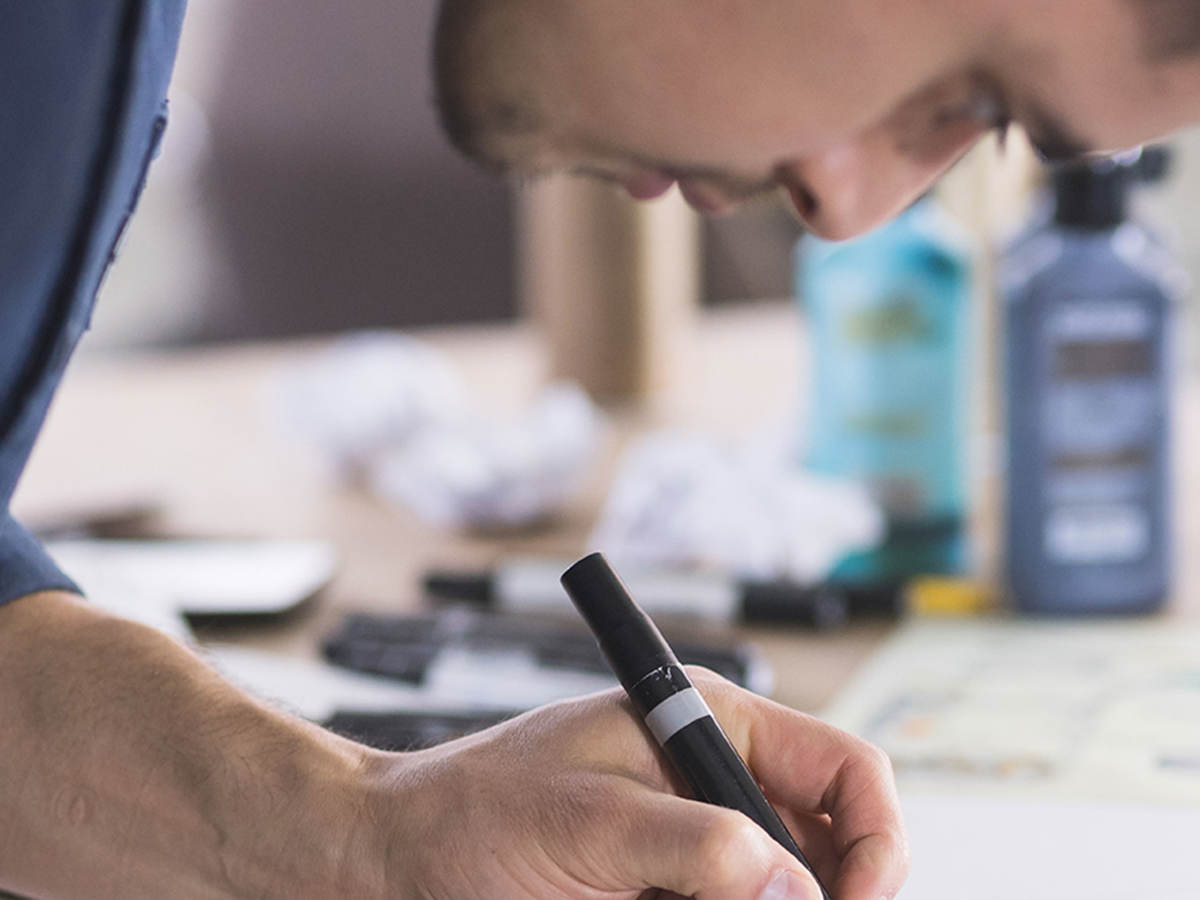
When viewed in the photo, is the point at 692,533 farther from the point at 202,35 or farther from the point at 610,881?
the point at 202,35

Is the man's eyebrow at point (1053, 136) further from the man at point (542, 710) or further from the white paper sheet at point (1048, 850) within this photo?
the white paper sheet at point (1048, 850)

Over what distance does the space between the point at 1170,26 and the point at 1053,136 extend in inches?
2.5

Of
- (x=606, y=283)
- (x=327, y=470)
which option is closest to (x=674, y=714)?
(x=327, y=470)

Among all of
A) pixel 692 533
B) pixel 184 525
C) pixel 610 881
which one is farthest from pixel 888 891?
Answer: pixel 184 525

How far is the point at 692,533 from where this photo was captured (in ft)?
2.82

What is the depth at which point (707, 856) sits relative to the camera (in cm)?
39

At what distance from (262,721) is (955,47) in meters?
0.30

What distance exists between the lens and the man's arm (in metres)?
0.41

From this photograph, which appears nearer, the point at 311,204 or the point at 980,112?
the point at 980,112

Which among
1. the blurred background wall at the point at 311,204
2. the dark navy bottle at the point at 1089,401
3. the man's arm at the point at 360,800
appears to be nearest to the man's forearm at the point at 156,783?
the man's arm at the point at 360,800

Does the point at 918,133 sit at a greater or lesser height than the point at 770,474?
greater

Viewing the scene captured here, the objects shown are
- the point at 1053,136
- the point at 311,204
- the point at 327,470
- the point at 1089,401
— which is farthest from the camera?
the point at 311,204

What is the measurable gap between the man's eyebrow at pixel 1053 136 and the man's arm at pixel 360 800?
20 centimetres

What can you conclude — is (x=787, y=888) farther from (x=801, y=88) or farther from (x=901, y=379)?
(x=901, y=379)
